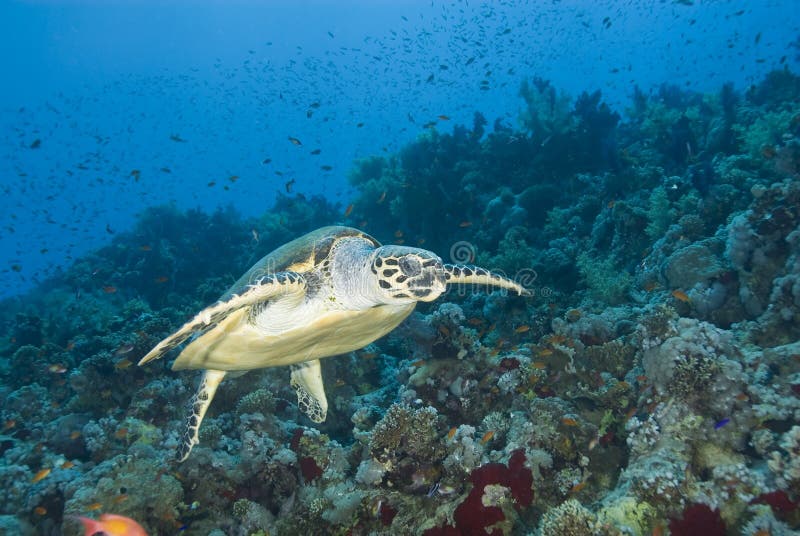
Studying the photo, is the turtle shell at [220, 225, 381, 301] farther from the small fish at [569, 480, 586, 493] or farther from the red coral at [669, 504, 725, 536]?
the red coral at [669, 504, 725, 536]

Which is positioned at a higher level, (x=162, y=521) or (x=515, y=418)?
(x=515, y=418)

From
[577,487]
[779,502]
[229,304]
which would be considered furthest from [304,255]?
[779,502]

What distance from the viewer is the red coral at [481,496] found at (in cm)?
319

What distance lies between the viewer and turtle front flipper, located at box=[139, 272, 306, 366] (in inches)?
133

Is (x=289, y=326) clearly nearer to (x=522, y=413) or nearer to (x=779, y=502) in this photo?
(x=522, y=413)

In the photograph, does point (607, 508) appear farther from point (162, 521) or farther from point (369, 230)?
point (369, 230)

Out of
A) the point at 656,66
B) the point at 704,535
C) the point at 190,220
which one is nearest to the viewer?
the point at 704,535

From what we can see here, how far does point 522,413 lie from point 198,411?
3.62 metres

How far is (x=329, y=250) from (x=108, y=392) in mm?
4575

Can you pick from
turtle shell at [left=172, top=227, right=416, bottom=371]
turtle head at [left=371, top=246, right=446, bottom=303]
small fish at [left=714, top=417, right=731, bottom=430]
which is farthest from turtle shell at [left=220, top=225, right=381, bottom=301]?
small fish at [left=714, top=417, right=731, bottom=430]

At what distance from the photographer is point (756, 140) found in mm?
10055

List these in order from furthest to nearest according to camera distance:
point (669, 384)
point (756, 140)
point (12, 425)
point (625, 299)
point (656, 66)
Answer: point (656, 66) → point (756, 140) → point (625, 299) → point (12, 425) → point (669, 384)

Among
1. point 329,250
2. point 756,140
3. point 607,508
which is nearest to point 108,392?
point 329,250

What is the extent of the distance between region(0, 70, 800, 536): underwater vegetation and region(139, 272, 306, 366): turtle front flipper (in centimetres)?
155
